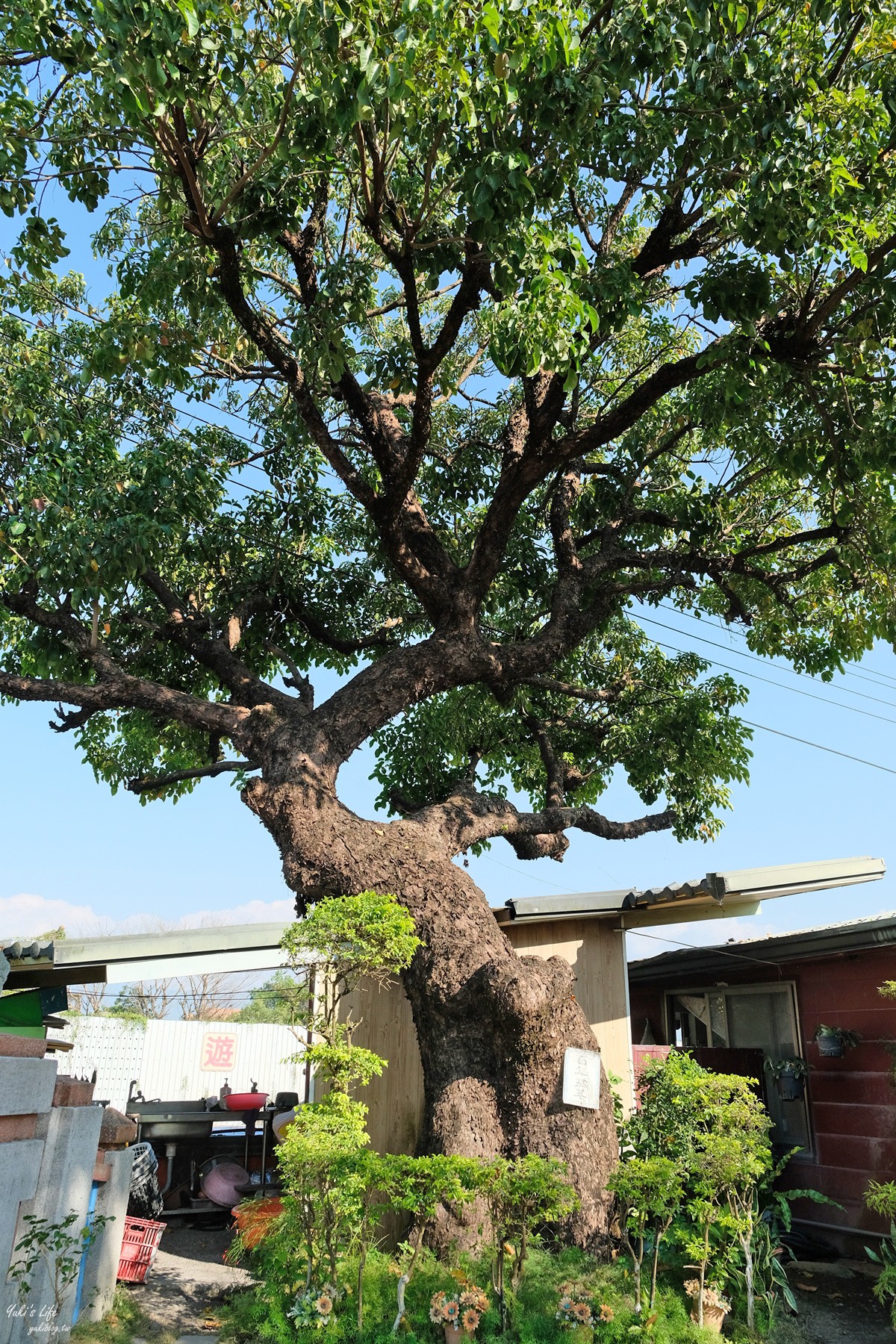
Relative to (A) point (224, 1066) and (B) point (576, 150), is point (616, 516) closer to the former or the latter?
(B) point (576, 150)

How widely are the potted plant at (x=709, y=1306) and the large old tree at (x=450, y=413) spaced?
0.81 meters

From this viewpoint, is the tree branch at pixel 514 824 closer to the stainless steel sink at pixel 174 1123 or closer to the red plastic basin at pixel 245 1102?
the red plastic basin at pixel 245 1102

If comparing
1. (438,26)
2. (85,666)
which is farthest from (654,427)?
(85,666)

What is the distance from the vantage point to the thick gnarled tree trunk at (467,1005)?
22.6ft

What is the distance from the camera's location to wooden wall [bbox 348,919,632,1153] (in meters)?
8.49

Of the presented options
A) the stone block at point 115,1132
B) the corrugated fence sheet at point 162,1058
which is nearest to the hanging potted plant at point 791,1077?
the stone block at point 115,1132

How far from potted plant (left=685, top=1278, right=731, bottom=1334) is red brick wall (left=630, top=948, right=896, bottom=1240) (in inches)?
121

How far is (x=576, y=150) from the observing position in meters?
6.27

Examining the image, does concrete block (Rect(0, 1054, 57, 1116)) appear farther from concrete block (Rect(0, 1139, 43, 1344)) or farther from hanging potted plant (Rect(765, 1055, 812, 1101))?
hanging potted plant (Rect(765, 1055, 812, 1101))

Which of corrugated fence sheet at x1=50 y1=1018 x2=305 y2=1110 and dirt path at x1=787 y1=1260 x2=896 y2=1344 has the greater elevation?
corrugated fence sheet at x1=50 y1=1018 x2=305 y2=1110

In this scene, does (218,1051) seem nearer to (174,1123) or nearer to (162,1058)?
(162,1058)

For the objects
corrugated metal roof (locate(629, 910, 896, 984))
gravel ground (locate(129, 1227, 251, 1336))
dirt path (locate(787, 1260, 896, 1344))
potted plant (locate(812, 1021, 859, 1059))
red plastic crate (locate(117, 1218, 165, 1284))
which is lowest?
gravel ground (locate(129, 1227, 251, 1336))

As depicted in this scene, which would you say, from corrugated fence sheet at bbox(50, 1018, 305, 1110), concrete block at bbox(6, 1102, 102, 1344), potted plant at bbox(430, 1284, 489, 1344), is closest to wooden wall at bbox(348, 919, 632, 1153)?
concrete block at bbox(6, 1102, 102, 1344)

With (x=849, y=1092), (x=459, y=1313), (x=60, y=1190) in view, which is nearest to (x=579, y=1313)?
(x=459, y=1313)
